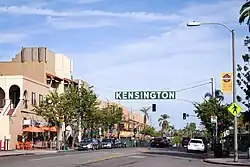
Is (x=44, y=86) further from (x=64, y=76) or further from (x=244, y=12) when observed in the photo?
(x=244, y=12)

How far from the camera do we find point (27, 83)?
67812mm

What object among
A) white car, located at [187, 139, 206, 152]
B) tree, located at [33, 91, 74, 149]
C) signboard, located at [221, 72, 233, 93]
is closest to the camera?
signboard, located at [221, 72, 233, 93]

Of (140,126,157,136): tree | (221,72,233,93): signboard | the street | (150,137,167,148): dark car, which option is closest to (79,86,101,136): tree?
(150,137,167,148): dark car

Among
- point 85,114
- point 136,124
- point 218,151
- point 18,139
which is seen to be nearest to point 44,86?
point 85,114

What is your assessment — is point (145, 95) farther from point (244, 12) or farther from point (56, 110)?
point (244, 12)

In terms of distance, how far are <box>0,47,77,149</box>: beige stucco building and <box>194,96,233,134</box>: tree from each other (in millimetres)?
22685

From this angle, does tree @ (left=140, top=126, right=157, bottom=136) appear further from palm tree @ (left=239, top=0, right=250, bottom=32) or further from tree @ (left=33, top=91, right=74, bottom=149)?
palm tree @ (left=239, top=0, right=250, bottom=32)

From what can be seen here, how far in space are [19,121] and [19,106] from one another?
1.88m

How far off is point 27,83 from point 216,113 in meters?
26.5

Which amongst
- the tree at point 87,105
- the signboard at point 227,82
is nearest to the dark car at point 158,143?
the tree at point 87,105

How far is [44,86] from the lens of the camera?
245 feet

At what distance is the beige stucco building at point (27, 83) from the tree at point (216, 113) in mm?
22685

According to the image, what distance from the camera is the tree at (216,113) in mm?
71812

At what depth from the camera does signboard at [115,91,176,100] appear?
71688 mm
